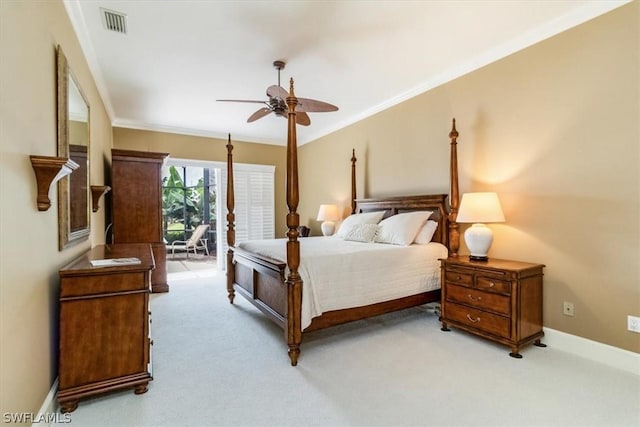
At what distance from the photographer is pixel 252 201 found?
670cm

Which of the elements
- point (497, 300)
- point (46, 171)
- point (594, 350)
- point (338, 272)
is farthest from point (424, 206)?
point (46, 171)

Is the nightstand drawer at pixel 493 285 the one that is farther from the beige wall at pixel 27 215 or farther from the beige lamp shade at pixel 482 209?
the beige wall at pixel 27 215

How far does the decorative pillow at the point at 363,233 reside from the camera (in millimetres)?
3873

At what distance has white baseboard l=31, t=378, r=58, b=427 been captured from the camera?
166cm

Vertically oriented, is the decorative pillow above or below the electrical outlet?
above

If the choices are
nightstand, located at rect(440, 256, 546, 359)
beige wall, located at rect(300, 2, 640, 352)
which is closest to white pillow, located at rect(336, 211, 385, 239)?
beige wall, located at rect(300, 2, 640, 352)

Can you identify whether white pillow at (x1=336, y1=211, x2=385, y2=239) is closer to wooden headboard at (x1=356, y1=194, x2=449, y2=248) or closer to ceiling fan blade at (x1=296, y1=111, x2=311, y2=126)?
wooden headboard at (x1=356, y1=194, x2=449, y2=248)

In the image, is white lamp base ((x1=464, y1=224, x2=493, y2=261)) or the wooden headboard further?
the wooden headboard

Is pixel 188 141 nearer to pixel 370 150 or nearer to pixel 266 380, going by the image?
pixel 370 150

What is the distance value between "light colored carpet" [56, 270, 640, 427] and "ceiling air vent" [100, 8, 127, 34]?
111 inches

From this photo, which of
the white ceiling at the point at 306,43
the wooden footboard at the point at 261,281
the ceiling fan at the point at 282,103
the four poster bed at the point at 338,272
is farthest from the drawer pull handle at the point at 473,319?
the white ceiling at the point at 306,43

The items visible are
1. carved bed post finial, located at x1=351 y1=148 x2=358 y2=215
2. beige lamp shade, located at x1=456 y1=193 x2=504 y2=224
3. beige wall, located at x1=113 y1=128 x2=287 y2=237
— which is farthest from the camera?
beige wall, located at x1=113 y1=128 x2=287 y2=237

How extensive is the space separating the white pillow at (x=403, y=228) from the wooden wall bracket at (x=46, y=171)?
2.97m

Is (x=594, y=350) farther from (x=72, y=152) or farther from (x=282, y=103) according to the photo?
(x=72, y=152)
